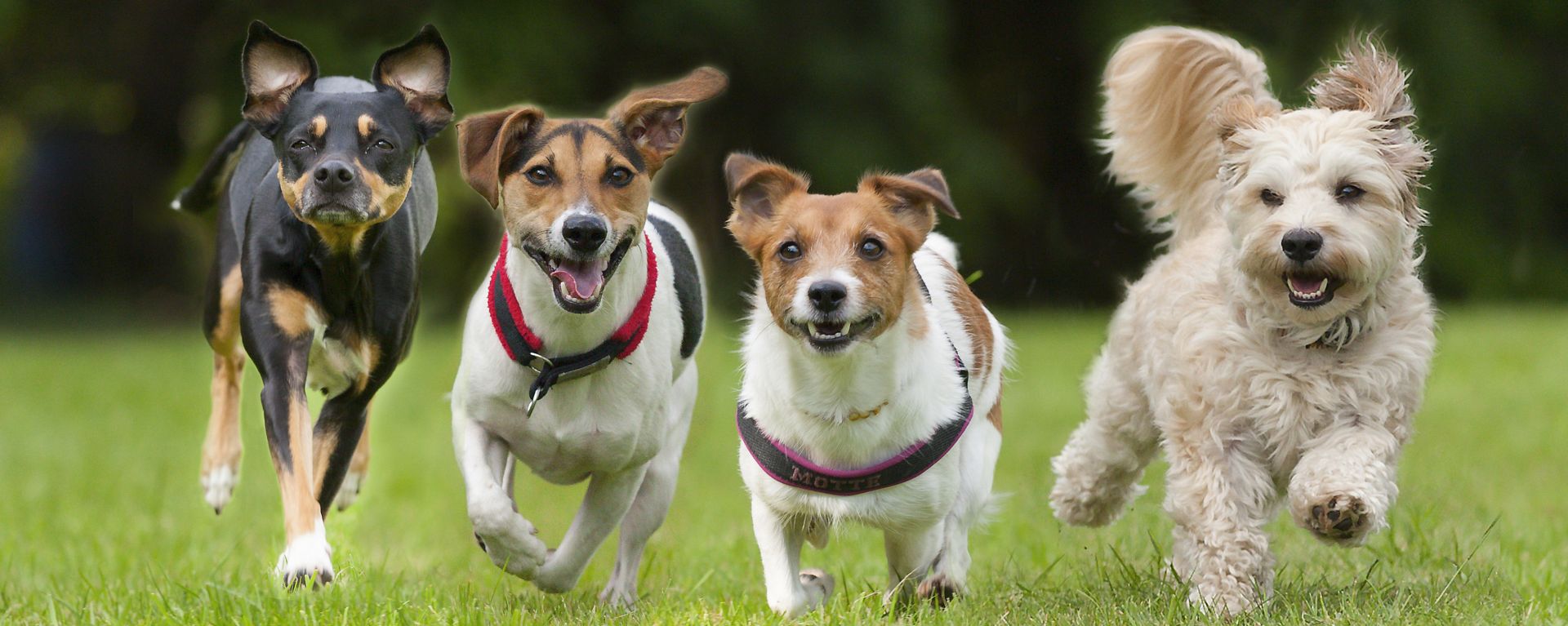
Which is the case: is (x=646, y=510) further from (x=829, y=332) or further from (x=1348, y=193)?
(x=1348, y=193)

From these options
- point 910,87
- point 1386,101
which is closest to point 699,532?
point 1386,101

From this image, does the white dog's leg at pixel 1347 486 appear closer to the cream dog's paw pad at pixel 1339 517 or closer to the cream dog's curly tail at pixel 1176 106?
the cream dog's paw pad at pixel 1339 517

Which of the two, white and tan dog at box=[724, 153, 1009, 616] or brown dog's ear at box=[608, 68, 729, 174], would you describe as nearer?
white and tan dog at box=[724, 153, 1009, 616]

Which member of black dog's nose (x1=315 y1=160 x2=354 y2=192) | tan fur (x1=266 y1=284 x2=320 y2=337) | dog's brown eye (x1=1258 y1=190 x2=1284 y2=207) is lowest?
tan fur (x1=266 y1=284 x2=320 y2=337)

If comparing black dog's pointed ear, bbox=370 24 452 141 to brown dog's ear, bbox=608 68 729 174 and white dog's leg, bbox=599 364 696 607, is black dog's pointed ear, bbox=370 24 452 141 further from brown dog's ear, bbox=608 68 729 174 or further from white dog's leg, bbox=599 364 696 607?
white dog's leg, bbox=599 364 696 607

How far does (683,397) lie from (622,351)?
28.2 inches

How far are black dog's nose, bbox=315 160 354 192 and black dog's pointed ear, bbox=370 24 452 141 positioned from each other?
0.48m

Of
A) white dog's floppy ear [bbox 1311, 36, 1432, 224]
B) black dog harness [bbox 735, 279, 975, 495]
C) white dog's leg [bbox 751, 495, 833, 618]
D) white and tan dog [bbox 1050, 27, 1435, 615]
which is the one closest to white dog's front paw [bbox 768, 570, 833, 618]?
white dog's leg [bbox 751, 495, 833, 618]

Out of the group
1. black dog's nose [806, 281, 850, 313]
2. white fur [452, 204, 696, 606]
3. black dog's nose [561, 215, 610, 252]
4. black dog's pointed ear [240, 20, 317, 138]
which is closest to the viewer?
black dog's nose [806, 281, 850, 313]

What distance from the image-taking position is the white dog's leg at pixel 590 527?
18.0 ft

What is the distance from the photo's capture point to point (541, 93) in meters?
17.5

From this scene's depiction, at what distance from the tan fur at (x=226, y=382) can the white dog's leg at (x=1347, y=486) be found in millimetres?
3492

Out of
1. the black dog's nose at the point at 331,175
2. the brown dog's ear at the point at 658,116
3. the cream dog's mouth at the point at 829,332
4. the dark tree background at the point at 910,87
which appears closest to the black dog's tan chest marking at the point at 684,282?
the brown dog's ear at the point at 658,116

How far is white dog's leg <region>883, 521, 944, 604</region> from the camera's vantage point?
16.6ft
